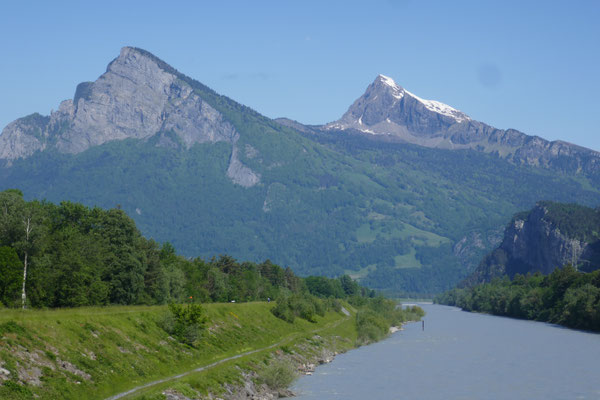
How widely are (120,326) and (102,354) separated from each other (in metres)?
9.76

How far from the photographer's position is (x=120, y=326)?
Answer: 227 ft

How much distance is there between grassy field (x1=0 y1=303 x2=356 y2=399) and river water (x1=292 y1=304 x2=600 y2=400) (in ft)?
40.6

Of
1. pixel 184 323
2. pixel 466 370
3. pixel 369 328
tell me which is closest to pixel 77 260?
pixel 184 323

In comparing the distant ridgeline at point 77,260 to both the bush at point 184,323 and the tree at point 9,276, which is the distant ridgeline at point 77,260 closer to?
the tree at point 9,276

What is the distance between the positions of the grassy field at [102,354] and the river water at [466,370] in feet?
40.6

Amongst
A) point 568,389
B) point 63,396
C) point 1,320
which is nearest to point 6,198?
point 1,320

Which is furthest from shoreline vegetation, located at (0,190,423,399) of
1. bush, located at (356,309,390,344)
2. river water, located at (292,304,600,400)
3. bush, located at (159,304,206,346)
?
river water, located at (292,304,600,400)

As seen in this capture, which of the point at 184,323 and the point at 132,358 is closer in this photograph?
the point at 132,358

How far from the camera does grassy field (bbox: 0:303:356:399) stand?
49219 millimetres

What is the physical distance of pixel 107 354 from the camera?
6022cm

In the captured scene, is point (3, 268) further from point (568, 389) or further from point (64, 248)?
point (568, 389)

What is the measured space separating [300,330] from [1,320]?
82.9 meters

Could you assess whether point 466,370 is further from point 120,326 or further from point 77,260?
point 77,260

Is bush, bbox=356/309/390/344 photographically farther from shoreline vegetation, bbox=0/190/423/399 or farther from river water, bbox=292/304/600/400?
river water, bbox=292/304/600/400
